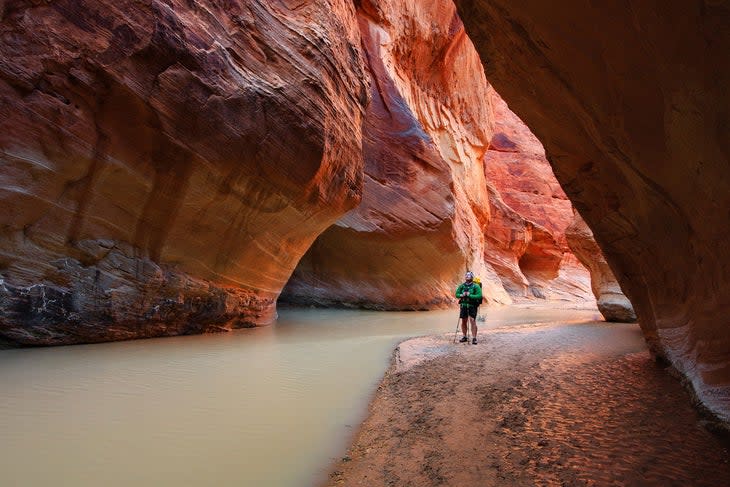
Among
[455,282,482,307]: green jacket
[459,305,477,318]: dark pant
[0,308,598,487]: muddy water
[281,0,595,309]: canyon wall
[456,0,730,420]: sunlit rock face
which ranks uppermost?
[281,0,595,309]: canyon wall

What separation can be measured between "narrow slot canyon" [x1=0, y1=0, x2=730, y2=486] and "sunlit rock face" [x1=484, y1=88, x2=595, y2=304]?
45.5ft

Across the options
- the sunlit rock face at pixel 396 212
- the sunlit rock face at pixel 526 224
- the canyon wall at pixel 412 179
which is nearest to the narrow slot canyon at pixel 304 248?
the sunlit rock face at pixel 396 212

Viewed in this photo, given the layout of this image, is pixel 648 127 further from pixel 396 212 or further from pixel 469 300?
pixel 396 212

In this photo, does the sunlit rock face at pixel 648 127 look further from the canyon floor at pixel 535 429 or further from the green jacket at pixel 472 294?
the green jacket at pixel 472 294

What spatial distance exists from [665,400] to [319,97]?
247 inches

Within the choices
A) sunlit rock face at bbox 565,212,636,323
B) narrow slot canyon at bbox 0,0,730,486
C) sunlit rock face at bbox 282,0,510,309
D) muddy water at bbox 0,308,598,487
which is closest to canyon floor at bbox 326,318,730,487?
narrow slot canyon at bbox 0,0,730,486

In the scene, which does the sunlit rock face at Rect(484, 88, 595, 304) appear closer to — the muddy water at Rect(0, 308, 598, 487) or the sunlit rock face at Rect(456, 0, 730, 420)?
the muddy water at Rect(0, 308, 598, 487)

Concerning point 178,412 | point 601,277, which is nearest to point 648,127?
point 178,412

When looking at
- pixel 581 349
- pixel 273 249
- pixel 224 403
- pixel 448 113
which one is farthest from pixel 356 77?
pixel 448 113

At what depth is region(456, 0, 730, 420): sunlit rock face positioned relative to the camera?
5.62ft

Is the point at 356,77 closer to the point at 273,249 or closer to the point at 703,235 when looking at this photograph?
the point at 273,249

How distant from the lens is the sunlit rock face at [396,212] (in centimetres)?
1334

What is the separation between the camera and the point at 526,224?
25.7 metres

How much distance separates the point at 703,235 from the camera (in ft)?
7.54
